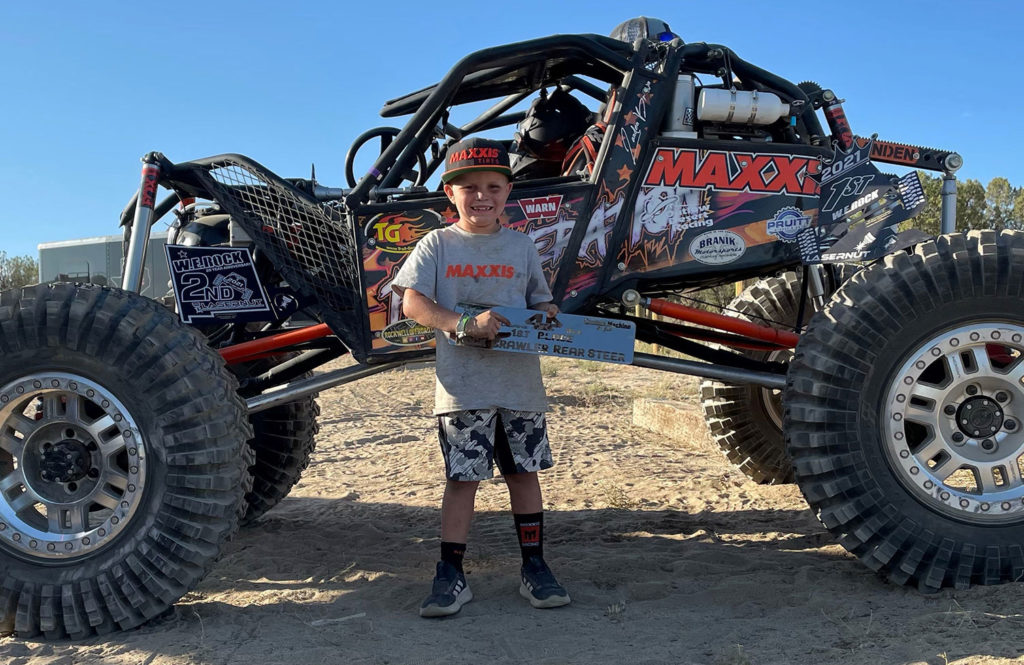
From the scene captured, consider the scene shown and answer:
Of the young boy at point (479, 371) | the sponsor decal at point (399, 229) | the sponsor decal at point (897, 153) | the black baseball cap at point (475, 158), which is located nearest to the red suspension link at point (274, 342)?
the sponsor decal at point (399, 229)

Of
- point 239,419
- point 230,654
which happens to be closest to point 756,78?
point 239,419

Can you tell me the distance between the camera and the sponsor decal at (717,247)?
4.00 meters

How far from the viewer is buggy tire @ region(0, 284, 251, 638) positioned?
3379mm

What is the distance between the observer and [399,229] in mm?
3885

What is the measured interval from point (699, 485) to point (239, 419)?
11.3ft

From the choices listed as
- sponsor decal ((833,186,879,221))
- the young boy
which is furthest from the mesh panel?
sponsor decal ((833,186,879,221))

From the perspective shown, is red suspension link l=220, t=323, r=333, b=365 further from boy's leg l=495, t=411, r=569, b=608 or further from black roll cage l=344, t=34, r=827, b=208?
boy's leg l=495, t=411, r=569, b=608

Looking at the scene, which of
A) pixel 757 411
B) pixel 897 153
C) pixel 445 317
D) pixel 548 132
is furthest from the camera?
pixel 757 411

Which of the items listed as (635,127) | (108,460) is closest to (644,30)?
(635,127)

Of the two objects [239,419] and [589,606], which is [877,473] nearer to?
[589,606]

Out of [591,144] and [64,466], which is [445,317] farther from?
[64,466]

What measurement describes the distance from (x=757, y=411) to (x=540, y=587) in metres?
2.64

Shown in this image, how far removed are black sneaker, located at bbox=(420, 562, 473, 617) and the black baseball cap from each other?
1590 millimetres

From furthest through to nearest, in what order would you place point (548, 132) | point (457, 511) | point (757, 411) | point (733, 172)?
point (757, 411) < point (548, 132) < point (733, 172) < point (457, 511)
